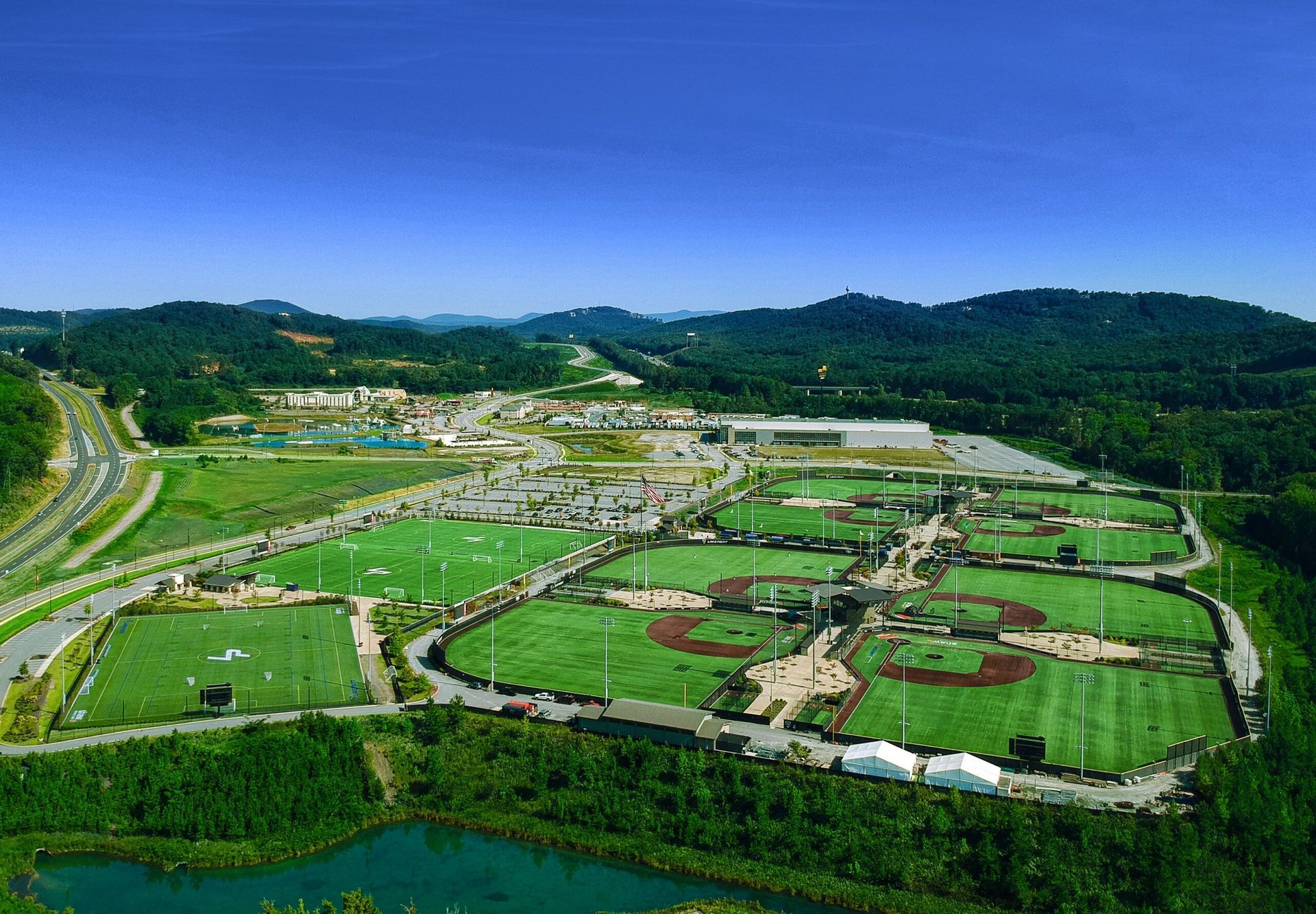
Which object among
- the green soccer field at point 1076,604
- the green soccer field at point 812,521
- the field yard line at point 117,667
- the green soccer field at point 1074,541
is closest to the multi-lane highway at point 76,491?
the field yard line at point 117,667

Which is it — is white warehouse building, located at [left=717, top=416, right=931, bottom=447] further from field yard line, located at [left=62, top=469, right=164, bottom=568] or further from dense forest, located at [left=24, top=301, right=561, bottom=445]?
dense forest, located at [left=24, top=301, right=561, bottom=445]

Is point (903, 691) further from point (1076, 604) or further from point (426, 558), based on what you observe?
point (426, 558)

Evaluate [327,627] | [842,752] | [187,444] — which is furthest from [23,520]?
[842,752]

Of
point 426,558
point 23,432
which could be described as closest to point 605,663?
point 426,558

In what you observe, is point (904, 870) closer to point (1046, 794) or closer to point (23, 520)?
point (1046, 794)

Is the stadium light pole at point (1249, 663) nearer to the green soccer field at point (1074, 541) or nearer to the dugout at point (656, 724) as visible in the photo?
the green soccer field at point (1074, 541)

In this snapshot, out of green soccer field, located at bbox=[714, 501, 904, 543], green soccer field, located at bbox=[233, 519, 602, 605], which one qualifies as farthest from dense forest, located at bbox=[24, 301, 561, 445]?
green soccer field, located at bbox=[714, 501, 904, 543]
